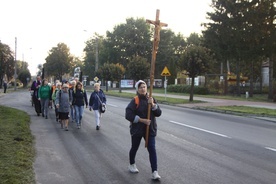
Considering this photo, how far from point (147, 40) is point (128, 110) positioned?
73.4m

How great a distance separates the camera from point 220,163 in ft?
24.5

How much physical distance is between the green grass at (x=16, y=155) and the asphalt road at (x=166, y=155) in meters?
0.21

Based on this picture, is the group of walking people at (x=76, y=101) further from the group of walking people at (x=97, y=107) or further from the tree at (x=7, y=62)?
the tree at (x=7, y=62)

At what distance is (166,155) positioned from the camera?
327 inches

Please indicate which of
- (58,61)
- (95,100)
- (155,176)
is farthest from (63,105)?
(58,61)

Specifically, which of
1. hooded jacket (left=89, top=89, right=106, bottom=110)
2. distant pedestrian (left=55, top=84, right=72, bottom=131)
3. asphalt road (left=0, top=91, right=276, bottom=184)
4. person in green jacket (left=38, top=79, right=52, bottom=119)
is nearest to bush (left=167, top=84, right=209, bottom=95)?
person in green jacket (left=38, top=79, right=52, bottom=119)

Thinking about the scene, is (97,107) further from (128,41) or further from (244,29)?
(128,41)

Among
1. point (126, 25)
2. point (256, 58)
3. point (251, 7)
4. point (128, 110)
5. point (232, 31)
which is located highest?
point (126, 25)

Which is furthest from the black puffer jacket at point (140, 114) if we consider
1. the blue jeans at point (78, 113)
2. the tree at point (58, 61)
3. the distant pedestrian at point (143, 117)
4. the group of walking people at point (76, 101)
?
the tree at point (58, 61)

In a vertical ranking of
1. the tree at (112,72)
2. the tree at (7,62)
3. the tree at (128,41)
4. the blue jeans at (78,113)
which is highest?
the tree at (128,41)

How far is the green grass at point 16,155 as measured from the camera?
5852 millimetres

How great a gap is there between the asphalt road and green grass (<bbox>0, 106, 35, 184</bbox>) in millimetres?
213

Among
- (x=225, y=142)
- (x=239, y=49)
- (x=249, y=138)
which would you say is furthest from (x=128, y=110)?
(x=239, y=49)

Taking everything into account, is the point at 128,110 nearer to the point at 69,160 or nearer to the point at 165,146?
the point at 69,160
